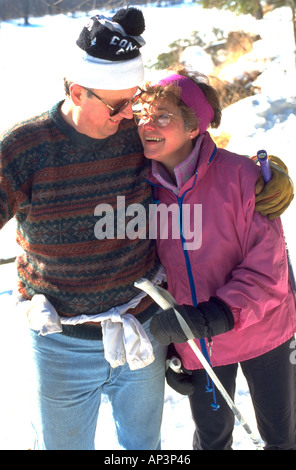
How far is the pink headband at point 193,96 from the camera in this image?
2.05m

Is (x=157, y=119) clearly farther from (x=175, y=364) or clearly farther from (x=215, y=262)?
(x=175, y=364)

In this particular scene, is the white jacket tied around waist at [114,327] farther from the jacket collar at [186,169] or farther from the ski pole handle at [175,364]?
the jacket collar at [186,169]

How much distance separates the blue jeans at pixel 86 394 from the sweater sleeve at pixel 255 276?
1.31 ft

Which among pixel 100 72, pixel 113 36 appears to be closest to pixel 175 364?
pixel 100 72

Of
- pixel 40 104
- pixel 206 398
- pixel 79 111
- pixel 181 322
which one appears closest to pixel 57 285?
pixel 181 322

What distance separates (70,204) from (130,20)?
2.29ft

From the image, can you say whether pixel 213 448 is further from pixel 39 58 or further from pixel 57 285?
pixel 39 58

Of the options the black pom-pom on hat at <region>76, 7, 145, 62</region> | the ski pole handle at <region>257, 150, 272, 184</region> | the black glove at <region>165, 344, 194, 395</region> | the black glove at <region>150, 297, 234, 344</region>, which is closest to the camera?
the black pom-pom on hat at <region>76, 7, 145, 62</region>

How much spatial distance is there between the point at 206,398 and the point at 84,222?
3.28 ft

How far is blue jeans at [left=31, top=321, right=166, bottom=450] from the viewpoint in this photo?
2041 mm

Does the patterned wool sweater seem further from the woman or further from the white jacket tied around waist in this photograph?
the woman

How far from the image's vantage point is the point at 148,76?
7.88 feet

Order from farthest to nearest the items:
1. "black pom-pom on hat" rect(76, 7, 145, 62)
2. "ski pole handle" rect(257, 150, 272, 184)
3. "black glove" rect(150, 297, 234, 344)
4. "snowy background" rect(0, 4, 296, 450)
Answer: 1. "snowy background" rect(0, 4, 296, 450)
2. "ski pole handle" rect(257, 150, 272, 184)
3. "black glove" rect(150, 297, 234, 344)
4. "black pom-pom on hat" rect(76, 7, 145, 62)

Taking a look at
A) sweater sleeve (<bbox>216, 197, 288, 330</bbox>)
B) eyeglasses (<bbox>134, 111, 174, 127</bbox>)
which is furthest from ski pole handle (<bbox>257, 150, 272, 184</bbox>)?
eyeglasses (<bbox>134, 111, 174, 127</bbox>)
